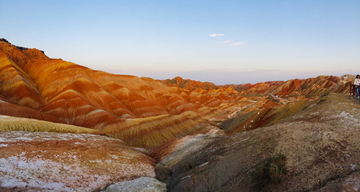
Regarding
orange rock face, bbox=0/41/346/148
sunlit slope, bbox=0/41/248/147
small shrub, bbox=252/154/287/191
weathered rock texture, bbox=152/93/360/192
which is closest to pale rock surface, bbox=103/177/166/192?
weathered rock texture, bbox=152/93/360/192

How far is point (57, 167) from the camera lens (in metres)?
14.7

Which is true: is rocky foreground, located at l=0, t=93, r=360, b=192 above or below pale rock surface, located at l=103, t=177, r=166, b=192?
above

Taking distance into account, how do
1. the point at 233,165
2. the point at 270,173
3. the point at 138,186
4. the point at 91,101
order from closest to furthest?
the point at 270,173 → the point at 233,165 → the point at 138,186 → the point at 91,101

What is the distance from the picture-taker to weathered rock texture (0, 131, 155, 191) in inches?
487

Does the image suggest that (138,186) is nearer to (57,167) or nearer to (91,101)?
(57,167)

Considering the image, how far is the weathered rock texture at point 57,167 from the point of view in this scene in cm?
1237

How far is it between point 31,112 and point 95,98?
3390cm

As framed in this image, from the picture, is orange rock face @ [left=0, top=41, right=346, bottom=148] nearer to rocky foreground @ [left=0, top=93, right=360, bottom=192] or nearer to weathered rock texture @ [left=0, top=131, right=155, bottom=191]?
rocky foreground @ [left=0, top=93, right=360, bottom=192]

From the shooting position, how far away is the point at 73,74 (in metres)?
90.9

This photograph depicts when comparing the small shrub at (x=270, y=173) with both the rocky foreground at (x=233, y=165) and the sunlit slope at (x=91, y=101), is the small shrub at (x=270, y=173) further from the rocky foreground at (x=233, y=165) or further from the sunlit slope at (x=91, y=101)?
the sunlit slope at (x=91, y=101)

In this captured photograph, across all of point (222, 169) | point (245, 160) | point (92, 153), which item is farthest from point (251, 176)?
point (92, 153)

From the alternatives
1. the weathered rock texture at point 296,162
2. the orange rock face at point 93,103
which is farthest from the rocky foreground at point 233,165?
the orange rock face at point 93,103

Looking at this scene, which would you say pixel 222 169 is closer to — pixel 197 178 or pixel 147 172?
pixel 197 178

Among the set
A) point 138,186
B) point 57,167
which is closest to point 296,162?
point 138,186
